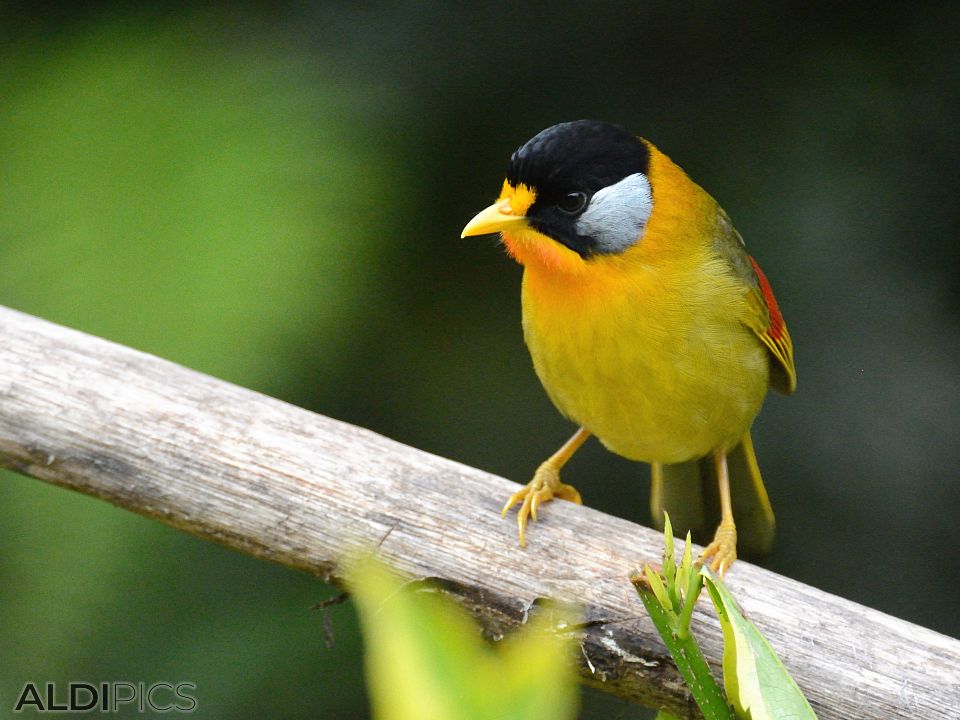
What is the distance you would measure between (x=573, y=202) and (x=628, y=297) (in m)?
0.25

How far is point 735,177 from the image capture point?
153 inches

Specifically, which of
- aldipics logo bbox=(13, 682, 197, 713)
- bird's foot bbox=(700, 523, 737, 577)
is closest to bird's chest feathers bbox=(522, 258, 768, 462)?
bird's foot bbox=(700, 523, 737, 577)

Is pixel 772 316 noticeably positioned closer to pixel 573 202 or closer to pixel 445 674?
pixel 573 202

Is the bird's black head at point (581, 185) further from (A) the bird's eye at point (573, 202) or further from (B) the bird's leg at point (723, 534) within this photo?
(B) the bird's leg at point (723, 534)

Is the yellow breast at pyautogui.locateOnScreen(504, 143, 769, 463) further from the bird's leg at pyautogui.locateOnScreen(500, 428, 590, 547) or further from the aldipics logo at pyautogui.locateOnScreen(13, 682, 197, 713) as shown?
the aldipics logo at pyautogui.locateOnScreen(13, 682, 197, 713)

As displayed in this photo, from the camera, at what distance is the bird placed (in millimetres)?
2500

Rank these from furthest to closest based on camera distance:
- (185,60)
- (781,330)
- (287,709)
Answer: (185,60) → (287,709) → (781,330)

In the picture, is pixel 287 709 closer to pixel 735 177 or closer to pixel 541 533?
pixel 541 533

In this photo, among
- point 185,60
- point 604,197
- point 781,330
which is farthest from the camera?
point 185,60

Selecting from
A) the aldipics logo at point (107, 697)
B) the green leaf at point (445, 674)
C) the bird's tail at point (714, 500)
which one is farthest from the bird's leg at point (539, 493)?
the green leaf at point (445, 674)

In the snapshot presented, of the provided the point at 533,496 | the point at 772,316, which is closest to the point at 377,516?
the point at 533,496

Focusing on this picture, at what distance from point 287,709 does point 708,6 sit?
109 inches

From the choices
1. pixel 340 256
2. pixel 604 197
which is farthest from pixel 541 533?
pixel 340 256

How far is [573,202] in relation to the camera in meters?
2.50
